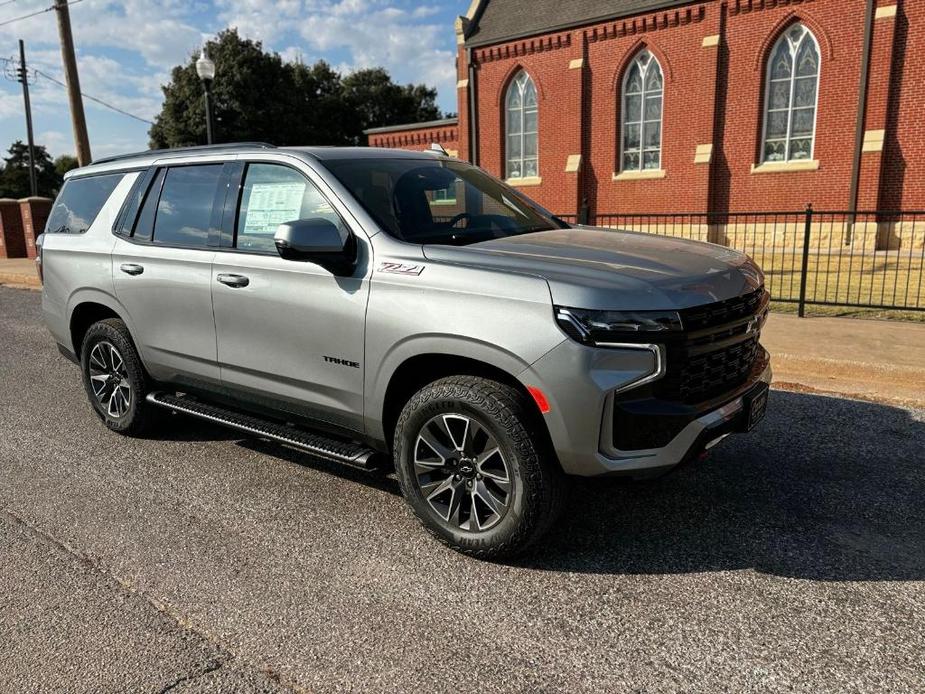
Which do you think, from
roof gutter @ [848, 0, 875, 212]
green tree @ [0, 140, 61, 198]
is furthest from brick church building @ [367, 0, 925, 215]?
green tree @ [0, 140, 61, 198]

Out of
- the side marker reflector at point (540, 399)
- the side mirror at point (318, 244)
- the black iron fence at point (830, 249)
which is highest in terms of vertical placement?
the side mirror at point (318, 244)

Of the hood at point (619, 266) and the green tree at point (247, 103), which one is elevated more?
the green tree at point (247, 103)

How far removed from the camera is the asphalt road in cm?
255

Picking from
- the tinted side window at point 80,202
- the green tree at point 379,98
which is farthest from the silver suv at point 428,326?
the green tree at point 379,98

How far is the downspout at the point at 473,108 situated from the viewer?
24812mm

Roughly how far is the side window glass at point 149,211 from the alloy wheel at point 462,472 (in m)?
2.70

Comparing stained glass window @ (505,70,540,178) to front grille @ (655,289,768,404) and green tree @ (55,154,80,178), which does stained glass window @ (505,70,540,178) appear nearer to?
front grille @ (655,289,768,404)

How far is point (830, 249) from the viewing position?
12.7 m

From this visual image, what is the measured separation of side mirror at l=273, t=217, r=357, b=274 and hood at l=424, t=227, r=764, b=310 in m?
0.42

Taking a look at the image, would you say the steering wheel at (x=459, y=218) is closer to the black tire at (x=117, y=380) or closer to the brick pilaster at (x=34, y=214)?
the black tire at (x=117, y=380)

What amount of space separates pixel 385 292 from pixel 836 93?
62.5ft

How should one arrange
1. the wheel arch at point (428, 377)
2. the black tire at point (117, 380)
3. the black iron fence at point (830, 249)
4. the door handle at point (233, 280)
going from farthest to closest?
1. the black iron fence at point (830, 249)
2. the black tire at point (117, 380)
3. the door handle at point (233, 280)
4. the wheel arch at point (428, 377)

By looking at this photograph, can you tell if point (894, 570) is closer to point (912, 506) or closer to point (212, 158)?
point (912, 506)

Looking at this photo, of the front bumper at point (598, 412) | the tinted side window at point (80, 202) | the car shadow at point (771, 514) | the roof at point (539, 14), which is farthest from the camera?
the roof at point (539, 14)
